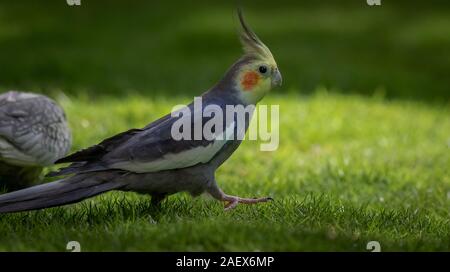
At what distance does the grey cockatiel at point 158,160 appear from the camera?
Result: 158 inches

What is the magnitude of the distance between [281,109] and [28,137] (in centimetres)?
370

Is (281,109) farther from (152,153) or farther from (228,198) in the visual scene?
(152,153)

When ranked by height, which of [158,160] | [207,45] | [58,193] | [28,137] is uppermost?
[207,45]

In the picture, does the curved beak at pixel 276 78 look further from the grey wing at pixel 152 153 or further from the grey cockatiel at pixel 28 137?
the grey cockatiel at pixel 28 137

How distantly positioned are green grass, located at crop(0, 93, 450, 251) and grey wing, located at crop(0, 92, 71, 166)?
461 millimetres

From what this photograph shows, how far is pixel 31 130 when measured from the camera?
5121 millimetres

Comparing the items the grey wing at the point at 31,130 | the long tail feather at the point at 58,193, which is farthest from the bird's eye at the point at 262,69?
the grey wing at the point at 31,130

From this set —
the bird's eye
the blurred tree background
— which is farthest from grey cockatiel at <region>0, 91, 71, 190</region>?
the blurred tree background

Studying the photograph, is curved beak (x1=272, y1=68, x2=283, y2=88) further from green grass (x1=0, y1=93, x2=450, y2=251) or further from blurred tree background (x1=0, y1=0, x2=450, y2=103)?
blurred tree background (x1=0, y1=0, x2=450, y2=103)

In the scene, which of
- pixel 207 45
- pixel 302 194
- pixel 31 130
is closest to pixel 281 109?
pixel 302 194

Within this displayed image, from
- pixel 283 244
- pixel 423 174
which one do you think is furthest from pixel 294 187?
pixel 283 244

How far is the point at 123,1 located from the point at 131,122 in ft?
19.2

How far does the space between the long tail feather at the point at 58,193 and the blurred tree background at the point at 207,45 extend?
17.0 feet

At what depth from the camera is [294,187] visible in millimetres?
5840
